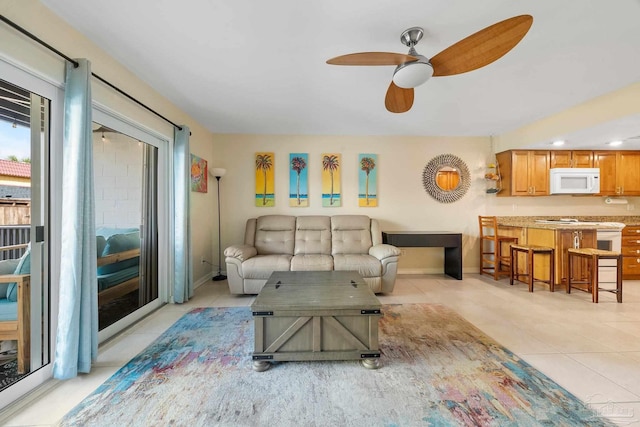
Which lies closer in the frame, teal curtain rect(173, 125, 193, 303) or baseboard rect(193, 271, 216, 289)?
teal curtain rect(173, 125, 193, 303)

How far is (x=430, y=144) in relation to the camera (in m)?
4.32

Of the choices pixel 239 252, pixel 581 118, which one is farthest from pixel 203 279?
pixel 581 118

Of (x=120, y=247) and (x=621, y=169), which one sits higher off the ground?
(x=621, y=169)

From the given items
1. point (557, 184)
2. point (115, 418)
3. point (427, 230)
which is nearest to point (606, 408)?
point (115, 418)

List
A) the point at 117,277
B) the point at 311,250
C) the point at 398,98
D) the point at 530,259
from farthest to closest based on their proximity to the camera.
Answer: the point at 311,250 < the point at 530,259 < the point at 117,277 < the point at 398,98

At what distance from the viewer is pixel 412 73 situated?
1713 millimetres

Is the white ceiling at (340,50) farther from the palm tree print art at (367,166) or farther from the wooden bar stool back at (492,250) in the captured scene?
the wooden bar stool back at (492,250)

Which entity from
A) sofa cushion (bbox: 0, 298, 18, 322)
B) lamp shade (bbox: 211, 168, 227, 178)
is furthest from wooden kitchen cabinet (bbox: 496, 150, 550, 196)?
sofa cushion (bbox: 0, 298, 18, 322)

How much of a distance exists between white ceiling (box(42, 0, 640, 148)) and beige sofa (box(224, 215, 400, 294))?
1.62 metres

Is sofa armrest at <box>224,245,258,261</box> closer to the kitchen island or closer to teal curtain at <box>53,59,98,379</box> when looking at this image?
teal curtain at <box>53,59,98,379</box>

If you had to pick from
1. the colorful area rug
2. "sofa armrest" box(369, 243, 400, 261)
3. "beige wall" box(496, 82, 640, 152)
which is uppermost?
"beige wall" box(496, 82, 640, 152)

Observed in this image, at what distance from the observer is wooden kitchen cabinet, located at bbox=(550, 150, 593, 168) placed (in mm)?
4086

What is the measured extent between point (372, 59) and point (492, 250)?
4114 millimetres

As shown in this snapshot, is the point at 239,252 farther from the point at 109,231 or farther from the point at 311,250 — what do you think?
the point at 109,231
